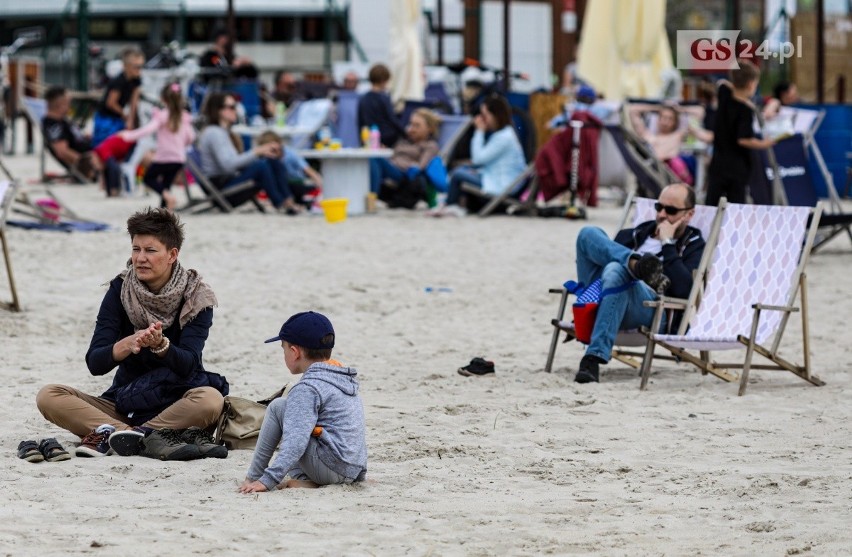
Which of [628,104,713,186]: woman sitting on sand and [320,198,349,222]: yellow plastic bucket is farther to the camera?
[628,104,713,186]: woman sitting on sand

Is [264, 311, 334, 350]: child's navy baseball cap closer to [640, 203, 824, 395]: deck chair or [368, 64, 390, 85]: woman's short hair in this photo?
[640, 203, 824, 395]: deck chair

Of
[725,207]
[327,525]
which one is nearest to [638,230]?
[725,207]

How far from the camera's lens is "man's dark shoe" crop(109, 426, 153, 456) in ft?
16.6

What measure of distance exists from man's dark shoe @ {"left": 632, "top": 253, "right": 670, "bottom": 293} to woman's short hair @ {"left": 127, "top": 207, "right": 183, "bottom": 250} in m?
2.35

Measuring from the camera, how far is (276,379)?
21.9ft

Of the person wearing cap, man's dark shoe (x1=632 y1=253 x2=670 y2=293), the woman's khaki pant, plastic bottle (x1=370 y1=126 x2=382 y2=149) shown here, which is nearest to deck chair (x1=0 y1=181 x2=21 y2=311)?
the woman's khaki pant

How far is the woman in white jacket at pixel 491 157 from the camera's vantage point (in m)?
13.6

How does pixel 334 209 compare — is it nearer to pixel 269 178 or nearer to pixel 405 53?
pixel 269 178

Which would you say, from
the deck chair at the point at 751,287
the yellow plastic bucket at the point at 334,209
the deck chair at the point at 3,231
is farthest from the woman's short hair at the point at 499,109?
the deck chair at the point at 751,287

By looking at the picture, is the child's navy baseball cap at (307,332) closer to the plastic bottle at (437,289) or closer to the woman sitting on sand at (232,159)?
the plastic bottle at (437,289)

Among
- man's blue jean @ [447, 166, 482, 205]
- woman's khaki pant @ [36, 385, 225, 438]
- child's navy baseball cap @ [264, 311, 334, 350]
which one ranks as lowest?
woman's khaki pant @ [36, 385, 225, 438]

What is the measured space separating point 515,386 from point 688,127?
26.4ft

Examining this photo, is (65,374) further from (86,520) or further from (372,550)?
(372,550)

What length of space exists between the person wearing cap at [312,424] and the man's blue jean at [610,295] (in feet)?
7.08
